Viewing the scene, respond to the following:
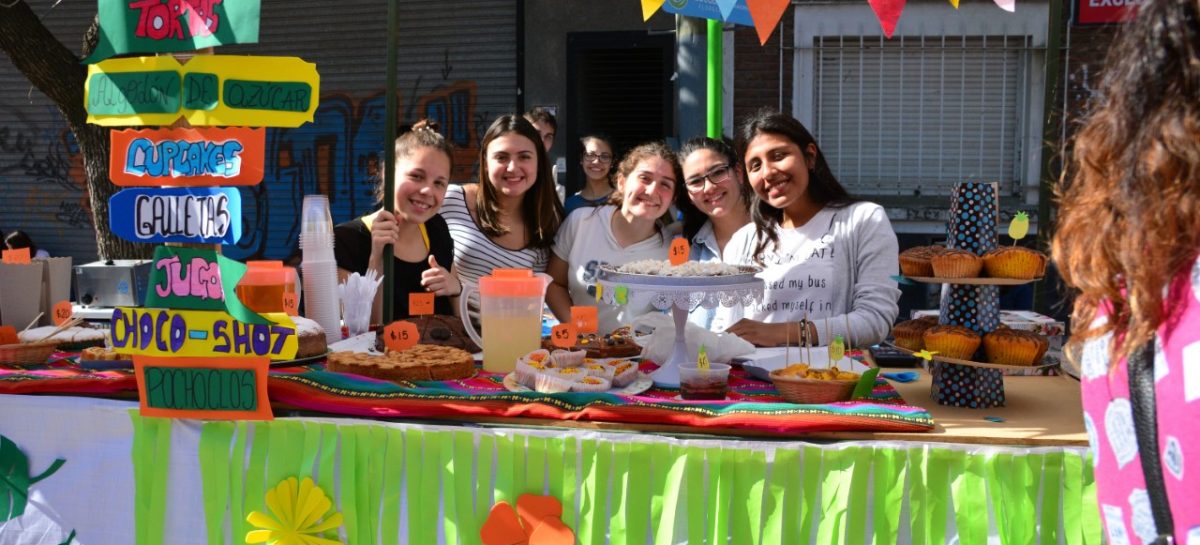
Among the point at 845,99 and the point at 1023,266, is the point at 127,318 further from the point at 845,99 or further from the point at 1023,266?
the point at 845,99

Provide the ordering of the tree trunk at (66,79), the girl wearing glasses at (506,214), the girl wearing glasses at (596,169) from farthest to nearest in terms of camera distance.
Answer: the girl wearing glasses at (596,169)
the tree trunk at (66,79)
the girl wearing glasses at (506,214)

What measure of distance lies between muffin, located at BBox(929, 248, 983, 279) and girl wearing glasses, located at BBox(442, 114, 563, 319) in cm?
184

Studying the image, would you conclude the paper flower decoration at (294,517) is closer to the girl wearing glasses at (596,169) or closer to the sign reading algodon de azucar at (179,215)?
the sign reading algodon de azucar at (179,215)

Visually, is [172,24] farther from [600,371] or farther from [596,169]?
[596,169]

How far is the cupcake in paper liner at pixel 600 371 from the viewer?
2270 millimetres

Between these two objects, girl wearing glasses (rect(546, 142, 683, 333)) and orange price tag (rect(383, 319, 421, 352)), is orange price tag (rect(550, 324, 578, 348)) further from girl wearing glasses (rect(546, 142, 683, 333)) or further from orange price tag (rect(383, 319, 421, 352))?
girl wearing glasses (rect(546, 142, 683, 333))

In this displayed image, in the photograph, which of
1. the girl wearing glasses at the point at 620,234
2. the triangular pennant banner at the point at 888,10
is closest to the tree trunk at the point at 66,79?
the girl wearing glasses at the point at 620,234

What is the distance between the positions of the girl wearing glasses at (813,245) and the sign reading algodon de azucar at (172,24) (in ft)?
5.12

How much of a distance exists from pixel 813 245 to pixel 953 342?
0.88 m

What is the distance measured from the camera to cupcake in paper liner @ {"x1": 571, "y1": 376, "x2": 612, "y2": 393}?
7.21 feet

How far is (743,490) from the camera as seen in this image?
195cm

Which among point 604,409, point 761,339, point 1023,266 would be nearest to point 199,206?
point 604,409

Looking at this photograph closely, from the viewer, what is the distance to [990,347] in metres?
2.17

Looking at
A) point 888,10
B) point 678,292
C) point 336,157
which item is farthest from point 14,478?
point 336,157
